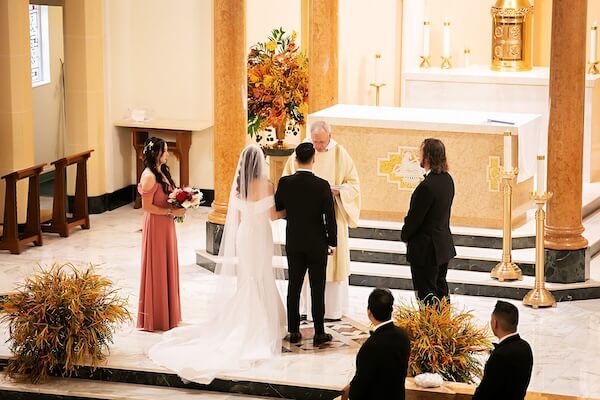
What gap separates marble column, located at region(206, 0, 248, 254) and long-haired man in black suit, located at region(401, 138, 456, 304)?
2.99 metres

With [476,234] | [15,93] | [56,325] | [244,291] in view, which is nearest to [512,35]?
[476,234]

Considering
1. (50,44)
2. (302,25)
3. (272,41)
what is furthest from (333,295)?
(50,44)

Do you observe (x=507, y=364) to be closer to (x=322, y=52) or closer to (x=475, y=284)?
(x=475, y=284)

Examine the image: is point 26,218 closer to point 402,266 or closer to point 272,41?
point 272,41

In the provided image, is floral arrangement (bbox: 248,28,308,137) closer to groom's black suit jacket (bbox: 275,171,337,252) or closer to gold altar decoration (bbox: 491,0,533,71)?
gold altar decoration (bbox: 491,0,533,71)

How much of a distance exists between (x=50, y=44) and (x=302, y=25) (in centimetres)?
416

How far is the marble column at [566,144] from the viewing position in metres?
10.7

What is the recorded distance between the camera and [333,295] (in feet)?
32.8

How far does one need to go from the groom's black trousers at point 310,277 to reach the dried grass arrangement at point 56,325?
1246mm

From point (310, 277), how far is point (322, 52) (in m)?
3.89

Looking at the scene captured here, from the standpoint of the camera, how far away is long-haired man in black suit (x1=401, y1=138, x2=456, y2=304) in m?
9.08

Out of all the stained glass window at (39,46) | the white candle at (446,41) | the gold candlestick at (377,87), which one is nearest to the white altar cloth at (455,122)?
the gold candlestick at (377,87)

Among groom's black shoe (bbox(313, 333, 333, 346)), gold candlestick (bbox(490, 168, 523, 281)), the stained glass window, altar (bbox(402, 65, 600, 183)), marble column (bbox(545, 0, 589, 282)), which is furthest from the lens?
the stained glass window

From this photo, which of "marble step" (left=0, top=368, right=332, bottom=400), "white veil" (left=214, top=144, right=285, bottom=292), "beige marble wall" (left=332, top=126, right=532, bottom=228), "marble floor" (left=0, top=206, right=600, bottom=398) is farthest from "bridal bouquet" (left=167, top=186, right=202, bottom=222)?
"beige marble wall" (left=332, top=126, right=532, bottom=228)
